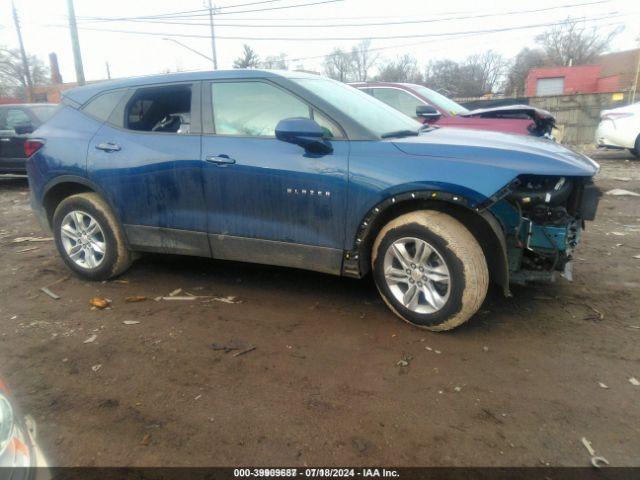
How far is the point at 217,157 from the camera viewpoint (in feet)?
11.7

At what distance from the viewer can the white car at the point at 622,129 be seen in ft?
36.1

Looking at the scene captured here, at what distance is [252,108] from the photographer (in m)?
3.65

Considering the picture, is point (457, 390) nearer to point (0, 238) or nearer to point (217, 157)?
point (217, 157)

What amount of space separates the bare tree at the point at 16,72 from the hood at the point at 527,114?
4303cm

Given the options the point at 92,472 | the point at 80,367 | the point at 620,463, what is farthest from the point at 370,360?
the point at 80,367

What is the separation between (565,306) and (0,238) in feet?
21.6

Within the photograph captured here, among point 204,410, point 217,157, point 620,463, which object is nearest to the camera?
point 620,463

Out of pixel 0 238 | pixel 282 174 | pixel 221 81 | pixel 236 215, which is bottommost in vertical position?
pixel 0 238

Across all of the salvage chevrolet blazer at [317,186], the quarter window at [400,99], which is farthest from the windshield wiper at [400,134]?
the quarter window at [400,99]

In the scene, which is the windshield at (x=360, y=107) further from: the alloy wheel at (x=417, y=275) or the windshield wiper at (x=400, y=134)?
the alloy wheel at (x=417, y=275)

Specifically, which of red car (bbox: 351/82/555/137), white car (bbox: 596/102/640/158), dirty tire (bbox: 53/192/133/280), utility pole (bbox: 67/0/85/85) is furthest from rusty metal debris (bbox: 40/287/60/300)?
utility pole (bbox: 67/0/85/85)

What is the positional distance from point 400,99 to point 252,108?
4.87m

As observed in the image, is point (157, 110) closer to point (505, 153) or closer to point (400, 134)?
point (400, 134)

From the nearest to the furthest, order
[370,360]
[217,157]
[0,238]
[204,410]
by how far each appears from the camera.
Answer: [204,410] < [370,360] < [217,157] < [0,238]
